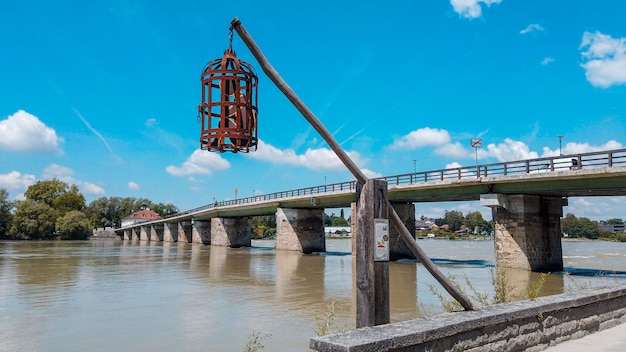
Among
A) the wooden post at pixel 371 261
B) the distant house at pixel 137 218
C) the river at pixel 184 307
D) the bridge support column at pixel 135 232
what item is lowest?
the river at pixel 184 307

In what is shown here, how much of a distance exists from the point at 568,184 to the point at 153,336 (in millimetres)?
22648

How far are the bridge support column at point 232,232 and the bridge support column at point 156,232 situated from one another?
42.4 metres

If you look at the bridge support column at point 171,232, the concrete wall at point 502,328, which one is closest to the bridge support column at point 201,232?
the bridge support column at point 171,232

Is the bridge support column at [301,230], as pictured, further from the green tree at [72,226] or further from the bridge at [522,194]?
the green tree at [72,226]

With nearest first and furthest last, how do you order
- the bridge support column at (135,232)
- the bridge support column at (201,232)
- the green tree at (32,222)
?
the bridge support column at (201,232)
the green tree at (32,222)
the bridge support column at (135,232)

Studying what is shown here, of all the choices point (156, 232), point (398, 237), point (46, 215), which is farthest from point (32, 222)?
point (398, 237)

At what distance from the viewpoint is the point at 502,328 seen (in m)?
5.63

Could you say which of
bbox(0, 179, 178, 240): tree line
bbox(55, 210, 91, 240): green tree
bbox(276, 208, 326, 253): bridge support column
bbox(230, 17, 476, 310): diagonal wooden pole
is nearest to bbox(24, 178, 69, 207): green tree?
bbox(0, 179, 178, 240): tree line

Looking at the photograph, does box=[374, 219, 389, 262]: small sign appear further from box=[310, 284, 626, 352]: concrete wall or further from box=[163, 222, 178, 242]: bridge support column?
box=[163, 222, 178, 242]: bridge support column

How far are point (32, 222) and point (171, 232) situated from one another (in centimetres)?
3179

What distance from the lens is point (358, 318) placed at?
5.45 metres

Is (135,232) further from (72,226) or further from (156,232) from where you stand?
(72,226)

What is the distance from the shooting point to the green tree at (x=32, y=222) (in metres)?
102

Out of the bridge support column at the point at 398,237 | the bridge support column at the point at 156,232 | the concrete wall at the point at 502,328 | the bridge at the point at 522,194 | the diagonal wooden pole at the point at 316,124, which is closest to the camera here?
the concrete wall at the point at 502,328
